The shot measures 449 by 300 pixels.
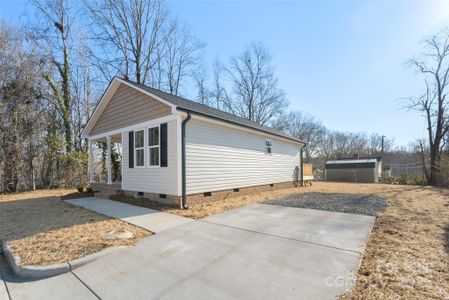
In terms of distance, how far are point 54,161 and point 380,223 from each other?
1644 cm

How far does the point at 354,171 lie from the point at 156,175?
29.0 m

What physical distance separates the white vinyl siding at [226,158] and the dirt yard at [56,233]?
289cm

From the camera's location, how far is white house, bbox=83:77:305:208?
7777 mm

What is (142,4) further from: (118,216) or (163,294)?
(163,294)

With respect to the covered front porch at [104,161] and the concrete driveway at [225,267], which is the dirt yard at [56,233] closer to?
the concrete driveway at [225,267]

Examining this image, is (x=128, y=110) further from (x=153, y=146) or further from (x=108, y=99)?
(x=153, y=146)

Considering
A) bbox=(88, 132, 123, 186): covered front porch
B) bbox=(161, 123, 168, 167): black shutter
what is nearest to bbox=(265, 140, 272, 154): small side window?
bbox=(161, 123, 168, 167): black shutter

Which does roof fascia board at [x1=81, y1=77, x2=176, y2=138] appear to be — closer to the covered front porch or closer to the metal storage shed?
the covered front porch

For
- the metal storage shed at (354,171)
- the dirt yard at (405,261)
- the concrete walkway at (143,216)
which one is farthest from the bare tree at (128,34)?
the metal storage shed at (354,171)

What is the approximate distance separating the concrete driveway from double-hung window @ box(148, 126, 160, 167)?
3957 mm

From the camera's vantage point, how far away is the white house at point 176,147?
778cm

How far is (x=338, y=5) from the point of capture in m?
8.51

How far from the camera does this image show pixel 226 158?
9492 millimetres

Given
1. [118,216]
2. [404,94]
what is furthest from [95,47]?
[404,94]
